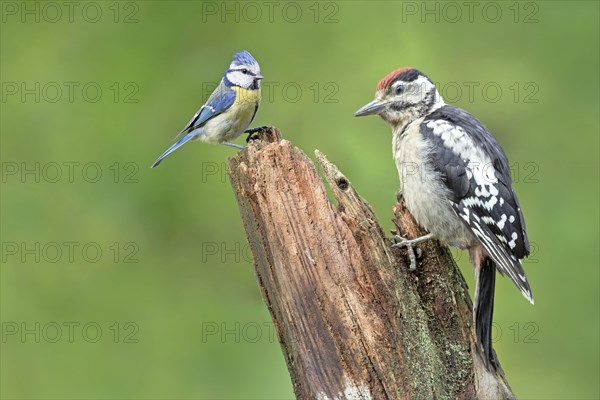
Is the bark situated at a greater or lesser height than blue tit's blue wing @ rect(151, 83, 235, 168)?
lesser

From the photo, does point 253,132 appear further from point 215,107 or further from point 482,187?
point 482,187

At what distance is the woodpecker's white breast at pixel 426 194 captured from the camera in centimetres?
382

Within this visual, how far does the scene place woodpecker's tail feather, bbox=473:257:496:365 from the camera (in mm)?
3410

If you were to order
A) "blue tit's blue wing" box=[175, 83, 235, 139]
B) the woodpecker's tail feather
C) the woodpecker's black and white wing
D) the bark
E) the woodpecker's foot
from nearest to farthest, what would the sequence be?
the bark < the woodpecker's tail feather < the woodpecker's black and white wing < the woodpecker's foot < "blue tit's blue wing" box=[175, 83, 235, 139]

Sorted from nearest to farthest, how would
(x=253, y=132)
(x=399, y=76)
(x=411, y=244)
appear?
(x=411, y=244) < (x=399, y=76) < (x=253, y=132)

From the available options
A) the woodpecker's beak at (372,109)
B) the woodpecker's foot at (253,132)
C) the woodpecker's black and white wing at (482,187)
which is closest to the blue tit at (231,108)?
the woodpecker's foot at (253,132)

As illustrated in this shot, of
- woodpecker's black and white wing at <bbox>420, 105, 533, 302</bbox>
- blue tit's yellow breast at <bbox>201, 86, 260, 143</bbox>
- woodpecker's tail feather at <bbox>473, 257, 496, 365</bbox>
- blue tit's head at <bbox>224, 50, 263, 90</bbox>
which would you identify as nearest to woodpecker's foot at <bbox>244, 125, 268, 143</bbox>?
blue tit's yellow breast at <bbox>201, 86, 260, 143</bbox>

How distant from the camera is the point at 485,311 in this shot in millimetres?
3512

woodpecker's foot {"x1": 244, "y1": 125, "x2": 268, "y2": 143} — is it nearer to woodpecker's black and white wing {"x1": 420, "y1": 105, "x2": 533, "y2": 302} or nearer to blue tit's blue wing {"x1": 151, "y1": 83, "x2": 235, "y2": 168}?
blue tit's blue wing {"x1": 151, "y1": 83, "x2": 235, "y2": 168}

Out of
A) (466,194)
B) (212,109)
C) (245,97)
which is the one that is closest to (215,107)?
(212,109)

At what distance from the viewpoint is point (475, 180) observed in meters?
3.84

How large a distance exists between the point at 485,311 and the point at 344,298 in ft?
2.01

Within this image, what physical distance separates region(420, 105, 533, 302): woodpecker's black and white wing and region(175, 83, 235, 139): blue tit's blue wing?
122 centimetres

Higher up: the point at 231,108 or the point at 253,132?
the point at 231,108
